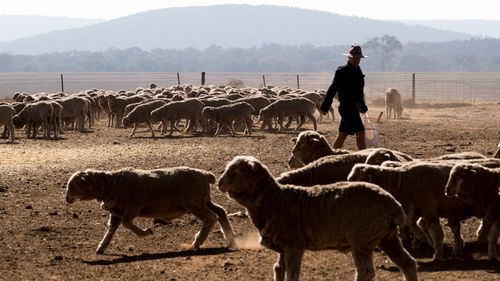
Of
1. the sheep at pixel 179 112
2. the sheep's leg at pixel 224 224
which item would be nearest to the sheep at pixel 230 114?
the sheep at pixel 179 112

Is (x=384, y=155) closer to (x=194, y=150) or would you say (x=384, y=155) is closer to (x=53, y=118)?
(x=194, y=150)

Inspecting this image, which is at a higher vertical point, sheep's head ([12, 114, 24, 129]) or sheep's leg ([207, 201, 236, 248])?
sheep's leg ([207, 201, 236, 248])

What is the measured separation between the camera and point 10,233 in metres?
13.8

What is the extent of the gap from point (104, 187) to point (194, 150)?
12.7m

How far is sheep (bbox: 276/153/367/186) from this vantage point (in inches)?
486

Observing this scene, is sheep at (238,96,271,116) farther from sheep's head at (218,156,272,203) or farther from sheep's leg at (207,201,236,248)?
sheep's head at (218,156,272,203)

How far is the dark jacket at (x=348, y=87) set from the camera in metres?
16.3

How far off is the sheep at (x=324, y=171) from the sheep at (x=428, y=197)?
114 cm

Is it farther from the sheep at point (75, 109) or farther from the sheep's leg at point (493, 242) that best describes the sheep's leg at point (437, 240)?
the sheep at point (75, 109)

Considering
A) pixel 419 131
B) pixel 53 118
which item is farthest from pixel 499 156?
pixel 53 118

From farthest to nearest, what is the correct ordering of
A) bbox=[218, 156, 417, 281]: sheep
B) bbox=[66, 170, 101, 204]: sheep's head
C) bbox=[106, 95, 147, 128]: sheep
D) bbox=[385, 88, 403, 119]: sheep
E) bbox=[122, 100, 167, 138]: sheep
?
1. bbox=[385, 88, 403, 119]: sheep
2. bbox=[106, 95, 147, 128]: sheep
3. bbox=[122, 100, 167, 138]: sheep
4. bbox=[66, 170, 101, 204]: sheep's head
5. bbox=[218, 156, 417, 281]: sheep

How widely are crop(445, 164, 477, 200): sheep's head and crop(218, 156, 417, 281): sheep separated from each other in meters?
1.83

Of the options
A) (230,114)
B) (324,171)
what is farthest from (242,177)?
(230,114)

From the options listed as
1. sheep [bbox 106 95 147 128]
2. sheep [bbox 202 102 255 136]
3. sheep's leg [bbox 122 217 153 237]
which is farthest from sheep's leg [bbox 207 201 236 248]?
sheep [bbox 106 95 147 128]
